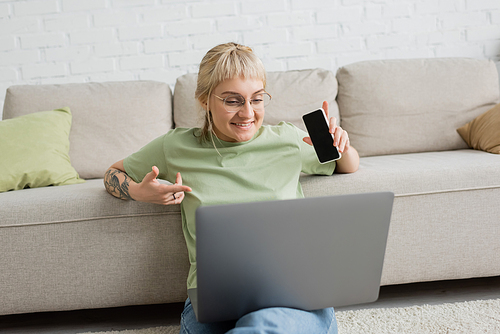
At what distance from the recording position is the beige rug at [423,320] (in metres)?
1.15

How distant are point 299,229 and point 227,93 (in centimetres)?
44

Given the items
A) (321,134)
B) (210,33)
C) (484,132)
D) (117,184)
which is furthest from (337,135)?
(210,33)

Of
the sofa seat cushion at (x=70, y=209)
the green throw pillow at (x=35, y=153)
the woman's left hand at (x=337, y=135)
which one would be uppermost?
the woman's left hand at (x=337, y=135)

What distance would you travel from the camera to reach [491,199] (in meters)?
1.26

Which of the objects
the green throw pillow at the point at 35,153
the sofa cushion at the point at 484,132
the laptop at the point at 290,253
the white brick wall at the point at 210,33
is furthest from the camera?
the white brick wall at the point at 210,33

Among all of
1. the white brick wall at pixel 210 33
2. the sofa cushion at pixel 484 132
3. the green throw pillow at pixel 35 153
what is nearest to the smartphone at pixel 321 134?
the sofa cushion at pixel 484 132

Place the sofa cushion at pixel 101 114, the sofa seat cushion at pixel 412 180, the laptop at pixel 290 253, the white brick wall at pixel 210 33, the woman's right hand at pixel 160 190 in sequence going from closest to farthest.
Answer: the laptop at pixel 290 253, the woman's right hand at pixel 160 190, the sofa seat cushion at pixel 412 180, the sofa cushion at pixel 101 114, the white brick wall at pixel 210 33

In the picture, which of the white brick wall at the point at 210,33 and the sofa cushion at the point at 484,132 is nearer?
the sofa cushion at the point at 484,132

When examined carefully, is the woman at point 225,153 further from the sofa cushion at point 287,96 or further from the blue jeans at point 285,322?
the sofa cushion at point 287,96

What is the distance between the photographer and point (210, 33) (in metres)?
2.21

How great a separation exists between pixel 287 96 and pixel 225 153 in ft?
2.92

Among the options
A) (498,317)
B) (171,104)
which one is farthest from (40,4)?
(498,317)

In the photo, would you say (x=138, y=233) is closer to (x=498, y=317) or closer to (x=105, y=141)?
(x=105, y=141)

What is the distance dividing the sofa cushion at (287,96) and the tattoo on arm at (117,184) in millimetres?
697
